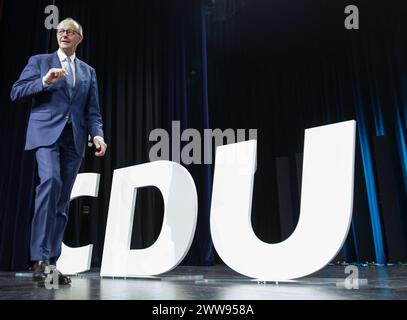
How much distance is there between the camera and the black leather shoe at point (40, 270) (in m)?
1.49

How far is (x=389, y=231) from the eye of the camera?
149 inches

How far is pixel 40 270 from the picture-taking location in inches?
59.3

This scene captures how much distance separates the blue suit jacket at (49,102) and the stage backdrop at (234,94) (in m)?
1.67

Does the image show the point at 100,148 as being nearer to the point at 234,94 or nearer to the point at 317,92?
the point at 234,94

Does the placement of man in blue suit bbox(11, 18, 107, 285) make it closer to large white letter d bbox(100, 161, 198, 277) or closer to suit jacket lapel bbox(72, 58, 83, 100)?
suit jacket lapel bbox(72, 58, 83, 100)

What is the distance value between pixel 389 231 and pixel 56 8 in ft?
12.5

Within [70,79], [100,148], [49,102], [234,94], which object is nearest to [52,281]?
[100,148]

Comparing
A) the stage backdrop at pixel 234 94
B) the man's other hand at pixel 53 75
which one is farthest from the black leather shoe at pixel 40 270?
the stage backdrop at pixel 234 94

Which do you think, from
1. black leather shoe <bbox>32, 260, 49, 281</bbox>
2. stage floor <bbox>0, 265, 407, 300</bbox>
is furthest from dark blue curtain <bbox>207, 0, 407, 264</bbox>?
black leather shoe <bbox>32, 260, 49, 281</bbox>

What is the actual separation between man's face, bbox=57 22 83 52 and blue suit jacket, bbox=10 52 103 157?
73 mm

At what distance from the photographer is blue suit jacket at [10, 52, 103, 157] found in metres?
1.63

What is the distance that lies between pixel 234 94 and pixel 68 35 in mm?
3339
